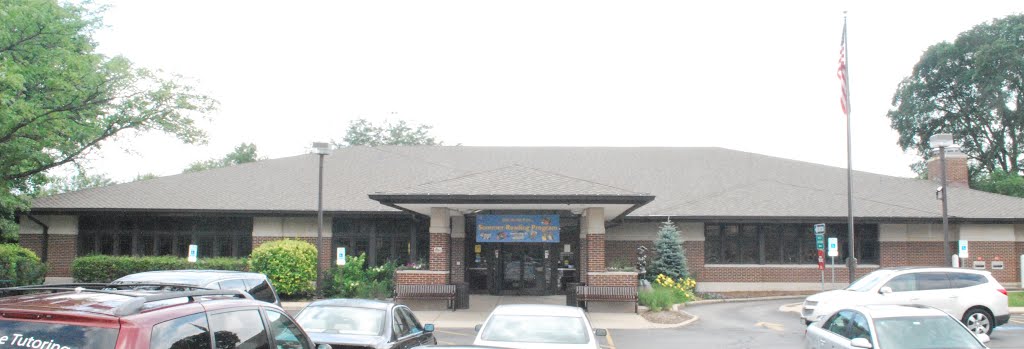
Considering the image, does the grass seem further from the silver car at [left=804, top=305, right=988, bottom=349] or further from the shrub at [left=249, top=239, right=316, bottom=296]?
the shrub at [left=249, top=239, right=316, bottom=296]

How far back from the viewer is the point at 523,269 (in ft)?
95.1

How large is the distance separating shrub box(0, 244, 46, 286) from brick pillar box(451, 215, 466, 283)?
1313 cm

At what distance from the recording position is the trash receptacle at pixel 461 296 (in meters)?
23.9

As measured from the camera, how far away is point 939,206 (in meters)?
31.2

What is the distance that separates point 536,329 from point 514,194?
10471 millimetres

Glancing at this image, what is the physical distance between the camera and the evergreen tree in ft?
94.2

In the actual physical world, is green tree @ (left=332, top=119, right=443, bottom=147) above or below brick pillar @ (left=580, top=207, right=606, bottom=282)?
above

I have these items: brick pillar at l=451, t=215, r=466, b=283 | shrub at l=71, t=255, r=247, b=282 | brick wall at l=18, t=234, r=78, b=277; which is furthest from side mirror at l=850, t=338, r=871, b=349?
brick wall at l=18, t=234, r=78, b=277

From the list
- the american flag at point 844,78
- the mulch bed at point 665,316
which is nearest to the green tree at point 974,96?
the american flag at point 844,78

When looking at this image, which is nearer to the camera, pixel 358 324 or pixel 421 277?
pixel 358 324

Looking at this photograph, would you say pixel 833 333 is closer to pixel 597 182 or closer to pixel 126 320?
pixel 126 320

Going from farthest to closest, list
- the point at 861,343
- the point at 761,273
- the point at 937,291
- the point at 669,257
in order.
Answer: the point at 761,273 < the point at 669,257 < the point at 937,291 < the point at 861,343

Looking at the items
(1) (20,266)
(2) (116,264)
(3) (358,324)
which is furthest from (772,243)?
(1) (20,266)

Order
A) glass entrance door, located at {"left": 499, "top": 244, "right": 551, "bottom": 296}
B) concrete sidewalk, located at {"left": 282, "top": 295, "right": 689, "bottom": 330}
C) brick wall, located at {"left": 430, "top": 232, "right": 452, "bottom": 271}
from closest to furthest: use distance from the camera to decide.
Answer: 1. concrete sidewalk, located at {"left": 282, "top": 295, "right": 689, "bottom": 330}
2. brick wall, located at {"left": 430, "top": 232, "right": 452, "bottom": 271}
3. glass entrance door, located at {"left": 499, "top": 244, "right": 551, "bottom": 296}
